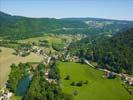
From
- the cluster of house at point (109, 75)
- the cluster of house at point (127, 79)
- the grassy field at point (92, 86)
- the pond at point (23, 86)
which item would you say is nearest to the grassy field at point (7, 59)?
the pond at point (23, 86)

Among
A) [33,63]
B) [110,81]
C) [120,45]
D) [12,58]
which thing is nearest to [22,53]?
[12,58]

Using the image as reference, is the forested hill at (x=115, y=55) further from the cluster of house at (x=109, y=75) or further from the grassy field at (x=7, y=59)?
the grassy field at (x=7, y=59)

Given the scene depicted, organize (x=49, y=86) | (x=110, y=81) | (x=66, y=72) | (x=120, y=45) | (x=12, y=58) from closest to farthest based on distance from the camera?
(x=49, y=86), (x=110, y=81), (x=66, y=72), (x=12, y=58), (x=120, y=45)

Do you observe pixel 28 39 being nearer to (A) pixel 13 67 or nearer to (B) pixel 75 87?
(A) pixel 13 67

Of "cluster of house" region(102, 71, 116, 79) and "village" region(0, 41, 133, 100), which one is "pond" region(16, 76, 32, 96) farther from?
"cluster of house" region(102, 71, 116, 79)

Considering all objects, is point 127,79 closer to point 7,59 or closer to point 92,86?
point 92,86

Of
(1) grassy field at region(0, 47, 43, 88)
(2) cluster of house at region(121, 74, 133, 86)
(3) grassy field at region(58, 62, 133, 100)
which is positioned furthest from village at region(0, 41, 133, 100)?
(1) grassy field at region(0, 47, 43, 88)

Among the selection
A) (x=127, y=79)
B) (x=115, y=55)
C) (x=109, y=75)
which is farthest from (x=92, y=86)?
(x=115, y=55)
